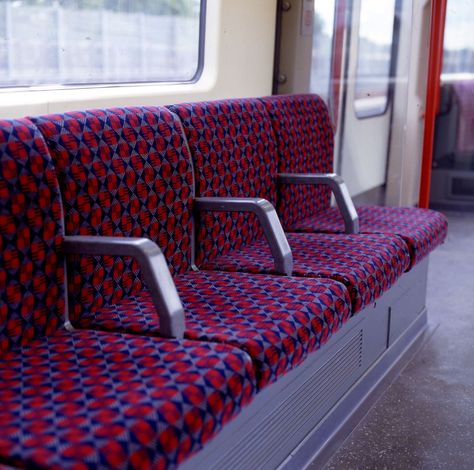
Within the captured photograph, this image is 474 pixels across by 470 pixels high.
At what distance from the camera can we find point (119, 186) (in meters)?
2.36

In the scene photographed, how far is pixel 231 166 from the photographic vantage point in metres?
3.02

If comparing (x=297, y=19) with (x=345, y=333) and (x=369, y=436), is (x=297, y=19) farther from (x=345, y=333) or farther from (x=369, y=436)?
(x=369, y=436)

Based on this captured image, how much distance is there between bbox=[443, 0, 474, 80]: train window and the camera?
6.17 m

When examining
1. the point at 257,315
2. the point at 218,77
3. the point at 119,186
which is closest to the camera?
the point at 257,315

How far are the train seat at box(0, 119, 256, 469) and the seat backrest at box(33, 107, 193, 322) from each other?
10cm

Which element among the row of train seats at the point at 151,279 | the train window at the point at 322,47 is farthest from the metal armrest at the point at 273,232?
the train window at the point at 322,47

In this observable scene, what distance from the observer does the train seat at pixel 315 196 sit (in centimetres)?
342

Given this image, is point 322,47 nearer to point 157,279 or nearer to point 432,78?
point 432,78

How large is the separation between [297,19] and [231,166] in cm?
155

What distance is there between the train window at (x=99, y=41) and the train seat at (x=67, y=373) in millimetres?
684

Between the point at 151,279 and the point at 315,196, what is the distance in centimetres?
193

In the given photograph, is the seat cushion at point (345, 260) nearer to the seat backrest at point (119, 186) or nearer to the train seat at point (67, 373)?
the seat backrest at point (119, 186)

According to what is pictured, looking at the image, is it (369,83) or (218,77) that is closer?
(218,77)

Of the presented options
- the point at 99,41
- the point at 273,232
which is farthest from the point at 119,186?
the point at 99,41
